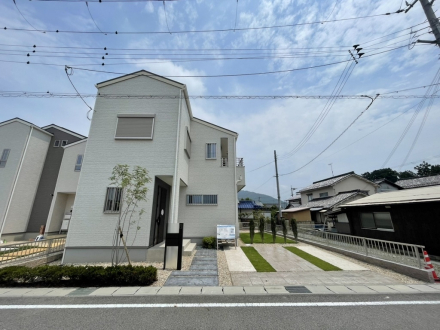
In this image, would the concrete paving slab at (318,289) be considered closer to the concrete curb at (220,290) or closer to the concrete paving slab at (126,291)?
the concrete curb at (220,290)

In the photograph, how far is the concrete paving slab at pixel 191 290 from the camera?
4.50 meters

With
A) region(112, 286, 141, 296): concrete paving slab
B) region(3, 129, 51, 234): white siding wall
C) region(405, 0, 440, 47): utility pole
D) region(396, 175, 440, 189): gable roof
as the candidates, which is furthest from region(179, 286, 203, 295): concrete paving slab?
region(396, 175, 440, 189): gable roof

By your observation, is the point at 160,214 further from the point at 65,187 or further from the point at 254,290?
the point at 65,187

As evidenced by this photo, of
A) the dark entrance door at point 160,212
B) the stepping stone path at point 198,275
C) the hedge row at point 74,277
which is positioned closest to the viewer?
the hedge row at point 74,277

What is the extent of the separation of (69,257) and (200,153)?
25.1ft

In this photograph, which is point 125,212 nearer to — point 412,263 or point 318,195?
point 412,263

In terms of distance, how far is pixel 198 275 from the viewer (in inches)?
229

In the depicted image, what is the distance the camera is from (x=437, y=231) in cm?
750

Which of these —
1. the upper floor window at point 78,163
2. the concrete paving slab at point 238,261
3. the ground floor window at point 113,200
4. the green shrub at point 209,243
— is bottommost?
the concrete paving slab at point 238,261

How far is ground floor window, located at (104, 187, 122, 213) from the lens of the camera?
7646 mm

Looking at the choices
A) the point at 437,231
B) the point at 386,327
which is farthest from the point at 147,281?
the point at 437,231

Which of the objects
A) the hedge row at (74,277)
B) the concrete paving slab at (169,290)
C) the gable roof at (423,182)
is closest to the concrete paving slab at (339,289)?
the concrete paving slab at (169,290)

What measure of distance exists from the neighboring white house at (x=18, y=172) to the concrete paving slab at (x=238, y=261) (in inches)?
507

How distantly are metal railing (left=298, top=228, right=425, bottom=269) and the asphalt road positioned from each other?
1.79m
